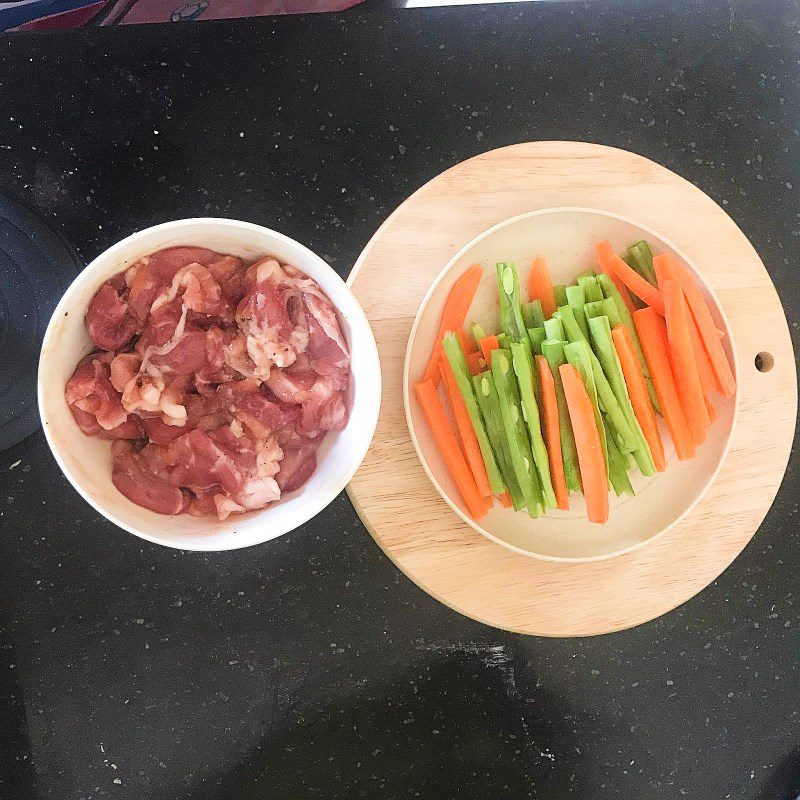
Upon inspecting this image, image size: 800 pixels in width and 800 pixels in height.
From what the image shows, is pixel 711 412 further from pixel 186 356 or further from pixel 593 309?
pixel 186 356

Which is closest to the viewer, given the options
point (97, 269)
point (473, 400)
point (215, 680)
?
point (97, 269)

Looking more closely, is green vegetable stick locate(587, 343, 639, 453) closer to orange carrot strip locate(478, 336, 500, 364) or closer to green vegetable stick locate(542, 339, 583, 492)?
green vegetable stick locate(542, 339, 583, 492)

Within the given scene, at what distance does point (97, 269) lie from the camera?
1.05 m

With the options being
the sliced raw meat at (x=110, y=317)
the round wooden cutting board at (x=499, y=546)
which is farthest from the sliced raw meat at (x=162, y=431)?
the round wooden cutting board at (x=499, y=546)

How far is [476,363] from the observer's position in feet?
4.43

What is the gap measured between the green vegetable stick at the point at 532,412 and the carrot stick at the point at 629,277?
0.23 metres

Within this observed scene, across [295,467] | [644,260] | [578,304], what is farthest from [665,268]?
[295,467]

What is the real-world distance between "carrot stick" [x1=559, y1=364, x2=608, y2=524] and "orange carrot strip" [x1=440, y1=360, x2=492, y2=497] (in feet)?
0.58

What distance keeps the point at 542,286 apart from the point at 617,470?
1.24ft

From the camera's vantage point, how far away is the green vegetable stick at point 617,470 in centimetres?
135

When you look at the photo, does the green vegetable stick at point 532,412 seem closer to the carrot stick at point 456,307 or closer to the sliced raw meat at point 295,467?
the carrot stick at point 456,307

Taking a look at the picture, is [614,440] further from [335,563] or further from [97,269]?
[97,269]

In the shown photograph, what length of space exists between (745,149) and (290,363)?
114 centimetres

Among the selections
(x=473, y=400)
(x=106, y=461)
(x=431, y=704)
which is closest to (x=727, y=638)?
(x=431, y=704)
